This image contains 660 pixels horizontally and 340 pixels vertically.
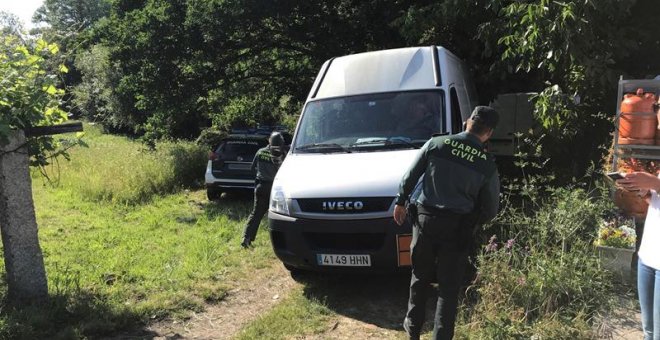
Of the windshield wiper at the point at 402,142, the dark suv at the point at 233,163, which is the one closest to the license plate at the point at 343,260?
the windshield wiper at the point at 402,142

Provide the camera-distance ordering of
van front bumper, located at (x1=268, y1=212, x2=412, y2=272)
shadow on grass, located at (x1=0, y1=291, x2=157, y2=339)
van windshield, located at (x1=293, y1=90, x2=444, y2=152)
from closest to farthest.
A: shadow on grass, located at (x1=0, y1=291, x2=157, y2=339) → van front bumper, located at (x1=268, y1=212, x2=412, y2=272) → van windshield, located at (x1=293, y1=90, x2=444, y2=152)

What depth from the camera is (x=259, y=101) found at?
20906mm

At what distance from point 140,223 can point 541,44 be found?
291 inches

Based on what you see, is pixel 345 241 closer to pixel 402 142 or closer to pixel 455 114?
pixel 402 142

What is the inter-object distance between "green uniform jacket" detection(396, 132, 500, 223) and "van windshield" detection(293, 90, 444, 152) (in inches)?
67.6

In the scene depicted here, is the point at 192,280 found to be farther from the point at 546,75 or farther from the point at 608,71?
the point at 546,75

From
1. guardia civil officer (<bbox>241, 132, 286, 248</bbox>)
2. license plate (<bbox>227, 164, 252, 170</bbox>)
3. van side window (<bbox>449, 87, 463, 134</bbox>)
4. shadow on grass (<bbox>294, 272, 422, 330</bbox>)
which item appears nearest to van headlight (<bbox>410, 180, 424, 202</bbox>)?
shadow on grass (<bbox>294, 272, 422, 330</bbox>)

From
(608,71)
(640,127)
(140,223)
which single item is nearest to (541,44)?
(608,71)

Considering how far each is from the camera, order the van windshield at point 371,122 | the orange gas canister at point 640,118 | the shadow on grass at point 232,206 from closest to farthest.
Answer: the orange gas canister at point 640,118 → the van windshield at point 371,122 → the shadow on grass at point 232,206

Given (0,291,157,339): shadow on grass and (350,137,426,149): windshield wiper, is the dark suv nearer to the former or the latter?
(350,137,426,149): windshield wiper

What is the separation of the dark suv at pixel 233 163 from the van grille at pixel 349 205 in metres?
6.23

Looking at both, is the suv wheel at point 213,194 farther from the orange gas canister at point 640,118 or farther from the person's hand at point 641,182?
the person's hand at point 641,182

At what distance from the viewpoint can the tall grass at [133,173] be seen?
11.6 m

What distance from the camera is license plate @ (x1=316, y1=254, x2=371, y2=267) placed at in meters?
4.83
